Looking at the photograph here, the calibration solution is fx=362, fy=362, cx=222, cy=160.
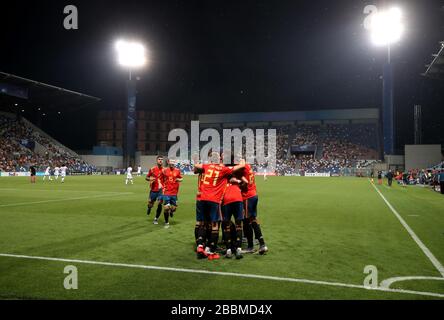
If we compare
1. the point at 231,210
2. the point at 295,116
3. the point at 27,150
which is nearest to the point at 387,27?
the point at 231,210

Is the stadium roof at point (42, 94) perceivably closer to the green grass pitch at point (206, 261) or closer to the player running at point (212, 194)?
A: the green grass pitch at point (206, 261)

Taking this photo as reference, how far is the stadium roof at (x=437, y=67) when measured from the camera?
31.9 metres

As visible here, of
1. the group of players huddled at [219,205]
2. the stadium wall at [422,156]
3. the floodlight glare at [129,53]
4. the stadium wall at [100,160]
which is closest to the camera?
the group of players huddled at [219,205]

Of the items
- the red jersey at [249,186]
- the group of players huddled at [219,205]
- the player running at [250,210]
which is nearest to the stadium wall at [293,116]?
the red jersey at [249,186]

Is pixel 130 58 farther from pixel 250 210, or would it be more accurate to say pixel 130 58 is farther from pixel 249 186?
pixel 250 210

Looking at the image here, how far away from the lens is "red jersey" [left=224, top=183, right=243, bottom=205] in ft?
25.0

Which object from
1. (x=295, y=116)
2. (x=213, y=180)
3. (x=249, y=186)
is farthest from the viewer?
(x=295, y=116)

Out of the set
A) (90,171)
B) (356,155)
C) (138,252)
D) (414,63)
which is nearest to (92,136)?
(90,171)

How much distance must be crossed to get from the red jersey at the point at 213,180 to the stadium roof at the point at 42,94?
48.5 meters

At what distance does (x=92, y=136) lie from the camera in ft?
244

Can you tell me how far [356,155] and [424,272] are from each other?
→ 225 feet

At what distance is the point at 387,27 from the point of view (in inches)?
1336

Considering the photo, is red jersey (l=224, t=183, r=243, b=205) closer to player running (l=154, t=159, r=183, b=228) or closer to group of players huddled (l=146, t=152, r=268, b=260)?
group of players huddled (l=146, t=152, r=268, b=260)

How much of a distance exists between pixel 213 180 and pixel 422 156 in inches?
2067
